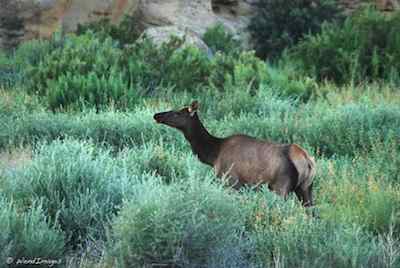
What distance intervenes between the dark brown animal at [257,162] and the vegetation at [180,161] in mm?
239

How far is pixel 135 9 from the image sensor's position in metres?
22.2

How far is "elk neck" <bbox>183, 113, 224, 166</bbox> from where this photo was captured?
881 cm

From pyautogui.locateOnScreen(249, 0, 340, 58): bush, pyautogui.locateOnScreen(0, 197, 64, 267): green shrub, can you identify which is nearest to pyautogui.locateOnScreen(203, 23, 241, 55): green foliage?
pyautogui.locateOnScreen(249, 0, 340, 58): bush

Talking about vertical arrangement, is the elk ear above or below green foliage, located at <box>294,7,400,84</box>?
above

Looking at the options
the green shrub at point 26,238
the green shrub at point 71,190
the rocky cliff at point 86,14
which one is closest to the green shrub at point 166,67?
the rocky cliff at point 86,14

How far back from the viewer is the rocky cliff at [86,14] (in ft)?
70.8

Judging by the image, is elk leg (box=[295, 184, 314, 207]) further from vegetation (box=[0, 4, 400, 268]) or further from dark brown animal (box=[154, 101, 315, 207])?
vegetation (box=[0, 4, 400, 268])

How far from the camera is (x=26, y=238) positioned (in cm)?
646

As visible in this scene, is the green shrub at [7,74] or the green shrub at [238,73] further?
the green shrub at [7,74]

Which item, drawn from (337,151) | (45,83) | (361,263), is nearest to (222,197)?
(361,263)

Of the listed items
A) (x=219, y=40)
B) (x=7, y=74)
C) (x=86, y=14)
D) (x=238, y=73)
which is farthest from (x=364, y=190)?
(x=86, y=14)

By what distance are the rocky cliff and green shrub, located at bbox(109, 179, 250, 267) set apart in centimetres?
1508

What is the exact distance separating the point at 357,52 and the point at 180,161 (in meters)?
8.53

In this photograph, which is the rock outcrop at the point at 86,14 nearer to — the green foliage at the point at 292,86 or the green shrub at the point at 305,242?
the green foliage at the point at 292,86
